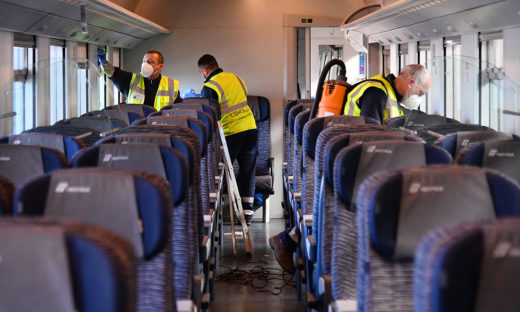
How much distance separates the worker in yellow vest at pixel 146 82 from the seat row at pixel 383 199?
3815mm

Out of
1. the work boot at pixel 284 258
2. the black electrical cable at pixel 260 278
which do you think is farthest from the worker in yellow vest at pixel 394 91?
the black electrical cable at pixel 260 278

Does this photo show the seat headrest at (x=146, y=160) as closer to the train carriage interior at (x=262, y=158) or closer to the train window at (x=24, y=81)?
the train carriage interior at (x=262, y=158)

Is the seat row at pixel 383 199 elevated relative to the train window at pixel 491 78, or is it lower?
lower

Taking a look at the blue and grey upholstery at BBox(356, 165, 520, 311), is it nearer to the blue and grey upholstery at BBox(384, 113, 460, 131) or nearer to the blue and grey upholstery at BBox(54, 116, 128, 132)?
the blue and grey upholstery at BBox(384, 113, 460, 131)

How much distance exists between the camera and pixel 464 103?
23.9 ft

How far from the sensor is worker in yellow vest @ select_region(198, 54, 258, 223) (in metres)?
10.2

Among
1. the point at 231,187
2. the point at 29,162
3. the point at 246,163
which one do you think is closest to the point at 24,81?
the point at 231,187

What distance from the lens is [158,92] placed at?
960 centimetres

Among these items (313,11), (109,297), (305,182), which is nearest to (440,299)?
(109,297)

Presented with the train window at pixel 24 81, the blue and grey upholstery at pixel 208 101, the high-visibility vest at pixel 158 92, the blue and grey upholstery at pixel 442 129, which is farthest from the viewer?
the high-visibility vest at pixel 158 92

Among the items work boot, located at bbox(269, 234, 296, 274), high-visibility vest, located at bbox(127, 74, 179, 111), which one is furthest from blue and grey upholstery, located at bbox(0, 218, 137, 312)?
high-visibility vest, located at bbox(127, 74, 179, 111)

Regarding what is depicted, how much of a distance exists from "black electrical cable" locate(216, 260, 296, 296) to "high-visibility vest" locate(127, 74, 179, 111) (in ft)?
7.65

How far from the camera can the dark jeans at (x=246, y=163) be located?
34.7 ft

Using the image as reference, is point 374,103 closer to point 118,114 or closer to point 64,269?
point 118,114
